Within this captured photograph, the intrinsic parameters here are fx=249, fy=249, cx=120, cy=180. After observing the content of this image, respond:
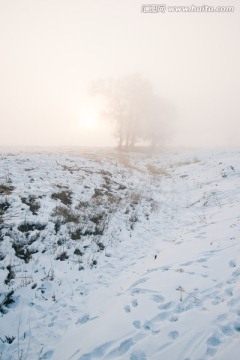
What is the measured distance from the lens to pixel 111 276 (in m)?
7.05

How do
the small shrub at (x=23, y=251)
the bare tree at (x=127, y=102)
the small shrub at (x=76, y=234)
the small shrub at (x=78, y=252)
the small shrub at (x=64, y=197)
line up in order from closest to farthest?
1. the small shrub at (x=23, y=251)
2. the small shrub at (x=78, y=252)
3. the small shrub at (x=76, y=234)
4. the small shrub at (x=64, y=197)
5. the bare tree at (x=127, y=102)

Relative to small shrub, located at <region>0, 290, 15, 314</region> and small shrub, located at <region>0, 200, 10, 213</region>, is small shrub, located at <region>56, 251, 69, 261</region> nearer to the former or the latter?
small shrub, located at <region>0, 290, 15, 314</region>

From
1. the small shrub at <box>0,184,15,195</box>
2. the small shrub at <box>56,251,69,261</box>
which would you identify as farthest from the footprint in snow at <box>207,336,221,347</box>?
the small shrub at <box>0,184,15,195</box>

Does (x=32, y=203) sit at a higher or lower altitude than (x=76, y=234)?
higher

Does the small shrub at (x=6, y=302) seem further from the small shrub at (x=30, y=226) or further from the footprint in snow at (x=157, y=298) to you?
the footprint in snow at (x=157, y=298)

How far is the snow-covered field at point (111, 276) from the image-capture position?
449 centimetres

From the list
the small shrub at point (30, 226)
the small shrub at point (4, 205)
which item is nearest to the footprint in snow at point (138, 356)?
the small shrub at point (30, 226)

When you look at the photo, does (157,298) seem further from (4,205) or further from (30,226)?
(4,205)

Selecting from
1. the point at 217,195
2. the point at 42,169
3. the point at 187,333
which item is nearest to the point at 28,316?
the point at 187,333

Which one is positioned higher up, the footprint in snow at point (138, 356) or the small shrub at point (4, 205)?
the small shrub at point (4, 205)

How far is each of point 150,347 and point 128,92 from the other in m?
49.0

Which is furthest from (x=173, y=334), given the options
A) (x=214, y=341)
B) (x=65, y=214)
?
(x=65, y=214)

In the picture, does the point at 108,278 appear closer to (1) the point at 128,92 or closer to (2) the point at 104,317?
(2) the point at 104,317

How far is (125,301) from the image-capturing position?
18.5 ft
